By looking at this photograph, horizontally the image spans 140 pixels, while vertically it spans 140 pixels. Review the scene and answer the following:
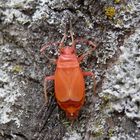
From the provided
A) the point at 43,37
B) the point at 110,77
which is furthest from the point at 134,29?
the point at 43,37

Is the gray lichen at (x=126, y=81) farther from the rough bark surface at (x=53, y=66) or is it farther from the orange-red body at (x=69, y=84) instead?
the orange-red body at (x=69, y=84)

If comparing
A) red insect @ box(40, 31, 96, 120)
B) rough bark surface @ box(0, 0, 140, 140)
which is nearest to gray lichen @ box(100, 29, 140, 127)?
rough bark surface @ box(0, 0, 140, 140)

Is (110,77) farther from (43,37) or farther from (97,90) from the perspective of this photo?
(43,37)

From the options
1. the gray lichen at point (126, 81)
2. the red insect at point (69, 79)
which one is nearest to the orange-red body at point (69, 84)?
the red insect at point (69, 79)

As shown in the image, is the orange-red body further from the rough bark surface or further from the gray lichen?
the gray lichen

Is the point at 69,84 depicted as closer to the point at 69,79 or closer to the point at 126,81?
the point at 69,79

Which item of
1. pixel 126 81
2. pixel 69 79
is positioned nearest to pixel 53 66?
pixel 69 79
